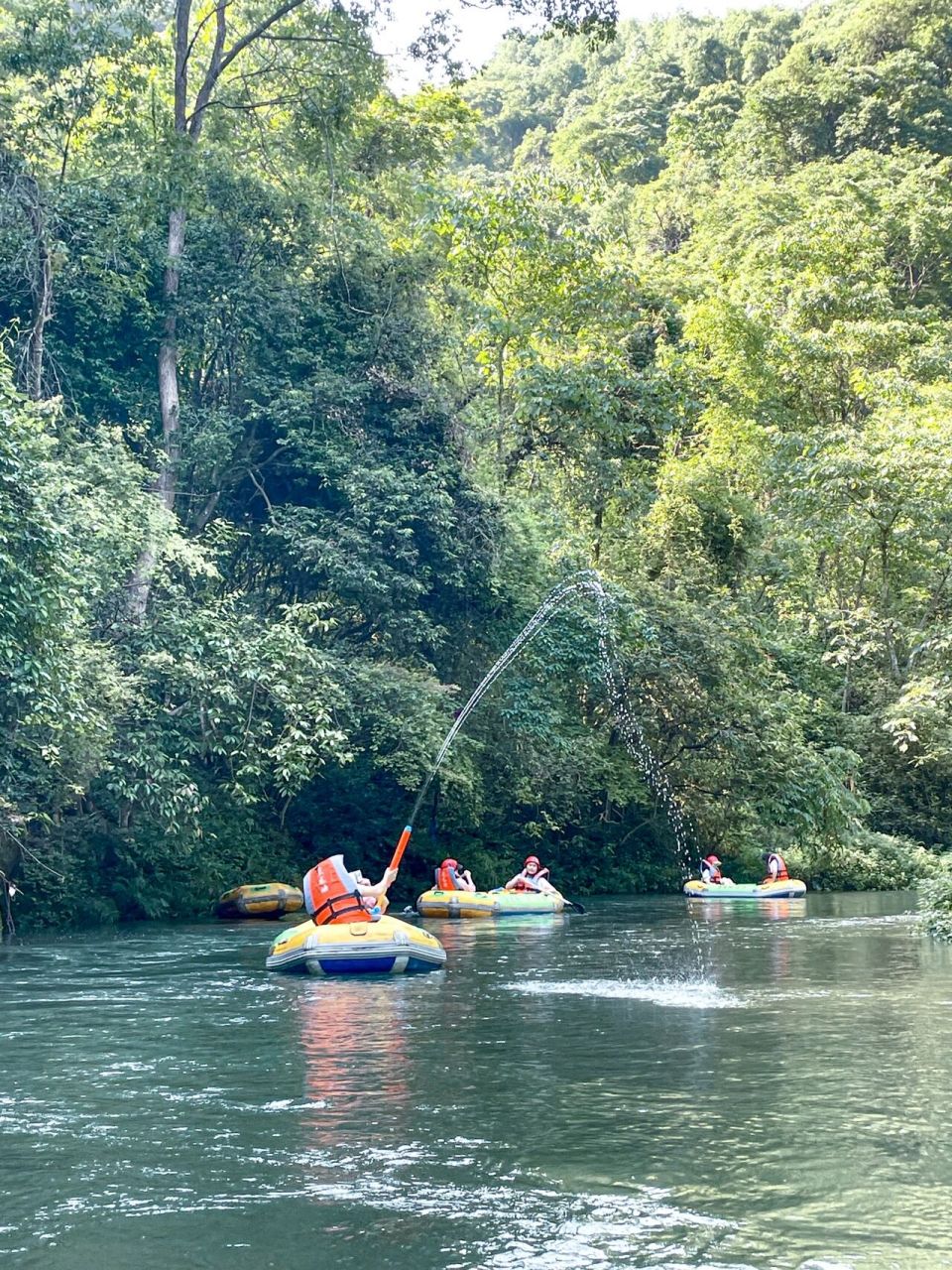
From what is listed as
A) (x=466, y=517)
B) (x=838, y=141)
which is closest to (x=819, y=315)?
(x=838, y=141)

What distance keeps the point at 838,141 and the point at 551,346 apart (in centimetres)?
2194

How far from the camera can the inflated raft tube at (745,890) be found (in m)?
29.7

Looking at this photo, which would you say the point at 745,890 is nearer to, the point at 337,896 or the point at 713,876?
the point at 713,876

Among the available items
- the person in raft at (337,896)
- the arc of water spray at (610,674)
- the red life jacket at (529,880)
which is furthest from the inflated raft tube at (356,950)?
the arc of water spray at (610,674)

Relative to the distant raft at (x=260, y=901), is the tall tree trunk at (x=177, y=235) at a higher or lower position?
higher

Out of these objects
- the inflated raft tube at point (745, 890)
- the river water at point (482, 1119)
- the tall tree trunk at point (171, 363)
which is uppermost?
the tall tree trunk at point (171, 363)

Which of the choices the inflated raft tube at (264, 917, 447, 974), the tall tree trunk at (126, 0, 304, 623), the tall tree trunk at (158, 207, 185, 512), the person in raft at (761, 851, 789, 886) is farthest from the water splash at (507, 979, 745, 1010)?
the person in raft at (761, 851, 789, 886)

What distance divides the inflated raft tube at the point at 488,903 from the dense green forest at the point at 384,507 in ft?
7.51

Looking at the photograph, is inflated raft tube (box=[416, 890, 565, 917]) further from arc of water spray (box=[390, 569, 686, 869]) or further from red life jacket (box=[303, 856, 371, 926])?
red life jacket (box=[303, 856, 371, 926])

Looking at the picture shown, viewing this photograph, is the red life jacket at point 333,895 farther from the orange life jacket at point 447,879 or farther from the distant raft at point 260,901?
the orange life jacket at point 447,879

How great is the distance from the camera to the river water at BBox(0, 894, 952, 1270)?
6738 millimetres

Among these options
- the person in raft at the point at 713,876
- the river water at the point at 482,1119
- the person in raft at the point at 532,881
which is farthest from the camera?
the person in raft at the point at 713,876

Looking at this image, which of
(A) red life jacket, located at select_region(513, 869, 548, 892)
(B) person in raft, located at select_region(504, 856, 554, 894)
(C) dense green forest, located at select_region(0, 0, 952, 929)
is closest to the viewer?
(C) dense green forest, located at select_region(0, 0, 952, 929)

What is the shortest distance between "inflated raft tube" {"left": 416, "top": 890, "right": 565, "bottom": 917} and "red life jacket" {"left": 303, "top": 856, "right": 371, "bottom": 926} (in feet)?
26.0
